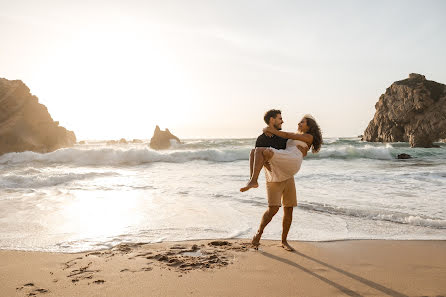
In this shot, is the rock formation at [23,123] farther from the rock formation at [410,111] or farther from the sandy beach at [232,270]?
the rock formation at [410,111]

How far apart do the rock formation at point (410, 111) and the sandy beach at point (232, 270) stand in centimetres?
5486

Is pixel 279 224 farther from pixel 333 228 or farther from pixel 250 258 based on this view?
pixel 250 258

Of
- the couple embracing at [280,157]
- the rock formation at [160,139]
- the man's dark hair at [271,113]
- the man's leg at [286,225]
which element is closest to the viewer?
Answer: the couple embracing at [280,157]

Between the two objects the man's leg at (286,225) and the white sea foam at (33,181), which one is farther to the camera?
the white sea foam at (33,181)

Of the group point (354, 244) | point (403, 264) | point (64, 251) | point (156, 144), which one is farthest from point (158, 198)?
point (156, 144)

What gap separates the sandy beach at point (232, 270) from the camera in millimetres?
3158

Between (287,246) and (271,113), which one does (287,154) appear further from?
(287,246)

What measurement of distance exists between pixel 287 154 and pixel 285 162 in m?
0.12

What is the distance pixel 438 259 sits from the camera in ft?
13.4

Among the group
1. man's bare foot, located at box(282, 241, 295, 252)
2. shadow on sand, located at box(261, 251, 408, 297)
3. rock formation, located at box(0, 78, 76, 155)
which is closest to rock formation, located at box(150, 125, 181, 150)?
rock formation, located at box(0, 78, 76, 155)

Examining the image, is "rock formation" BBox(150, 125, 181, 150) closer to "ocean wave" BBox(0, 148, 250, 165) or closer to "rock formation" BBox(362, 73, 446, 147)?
"ocean wave" BBox(0, 148, 250, 165)

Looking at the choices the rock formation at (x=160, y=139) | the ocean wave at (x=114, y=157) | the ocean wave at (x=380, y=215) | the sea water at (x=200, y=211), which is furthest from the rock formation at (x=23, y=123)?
the ocean wave at (x=380, y=215)

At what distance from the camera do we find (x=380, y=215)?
21.2 feet

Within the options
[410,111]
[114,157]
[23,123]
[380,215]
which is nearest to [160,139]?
[23,123]
